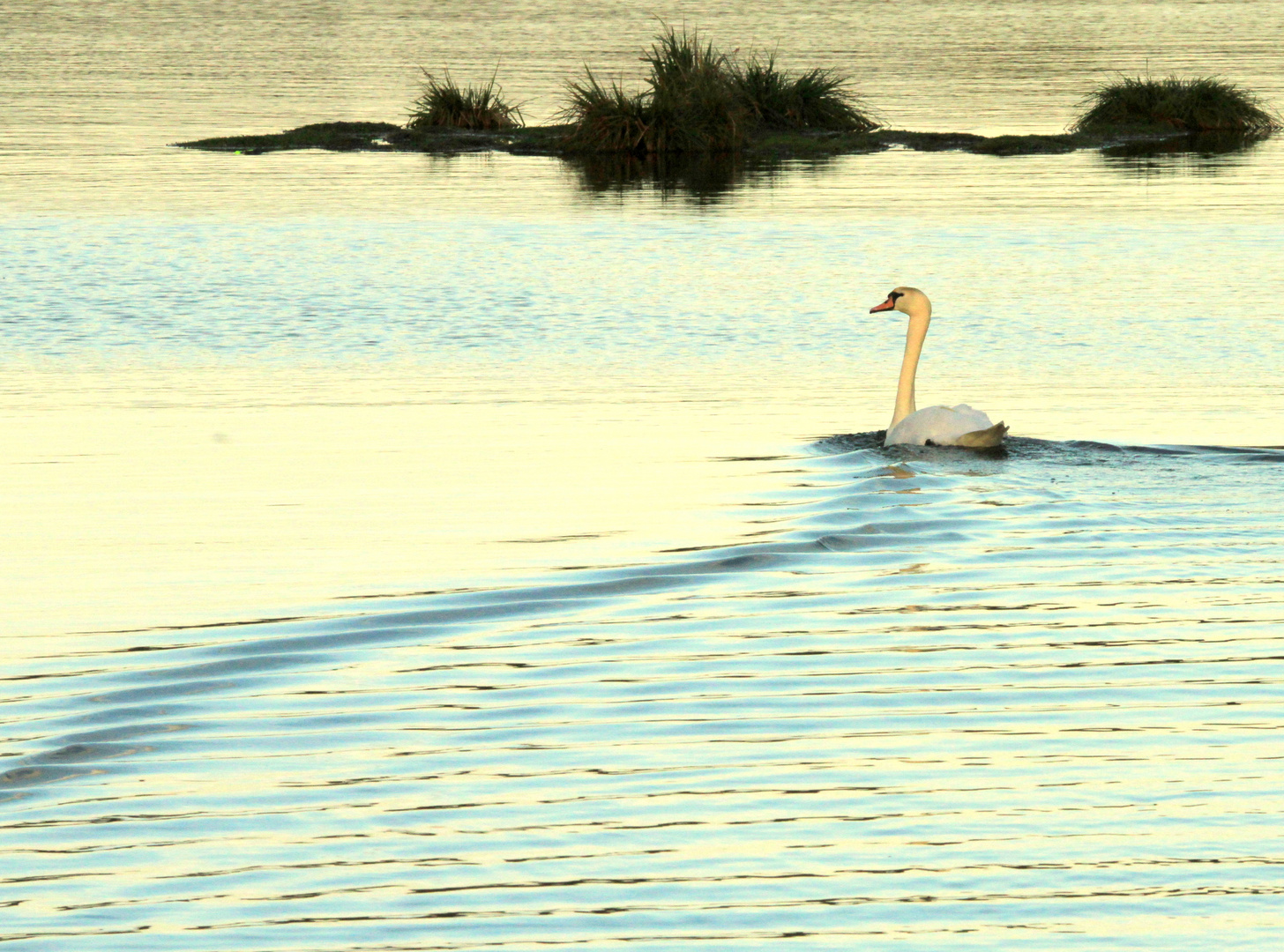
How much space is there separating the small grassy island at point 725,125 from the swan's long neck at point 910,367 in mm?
21567

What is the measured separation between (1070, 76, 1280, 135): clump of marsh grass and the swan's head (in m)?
25.6

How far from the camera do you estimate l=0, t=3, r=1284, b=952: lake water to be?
20.5ft

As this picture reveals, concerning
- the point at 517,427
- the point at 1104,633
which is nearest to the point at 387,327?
the point at 517,427

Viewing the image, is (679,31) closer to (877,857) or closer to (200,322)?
(200,322)

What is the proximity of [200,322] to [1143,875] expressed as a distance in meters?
14.7

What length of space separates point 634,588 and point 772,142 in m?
29.5

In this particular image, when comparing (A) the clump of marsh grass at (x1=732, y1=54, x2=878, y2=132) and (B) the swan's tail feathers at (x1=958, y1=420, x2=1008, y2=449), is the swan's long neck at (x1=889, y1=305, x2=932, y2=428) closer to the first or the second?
(B) the swan's tail feathers at (x1=958, y1=420, x2=1008, y2=449)

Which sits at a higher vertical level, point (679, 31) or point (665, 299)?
point (679, 31)

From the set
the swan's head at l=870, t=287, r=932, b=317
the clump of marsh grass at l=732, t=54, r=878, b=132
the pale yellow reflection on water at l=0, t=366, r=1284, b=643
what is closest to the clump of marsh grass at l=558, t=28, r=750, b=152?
the clump of marsh grass at l=732, t=54, r=878, b=132

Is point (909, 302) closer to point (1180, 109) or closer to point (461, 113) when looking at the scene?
point (461, 113)

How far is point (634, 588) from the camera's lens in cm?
1013

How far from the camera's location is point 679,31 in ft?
233

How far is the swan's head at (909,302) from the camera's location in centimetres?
1594

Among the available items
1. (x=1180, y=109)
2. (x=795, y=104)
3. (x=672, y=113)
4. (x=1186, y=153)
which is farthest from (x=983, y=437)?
(x=1180, y=109)
